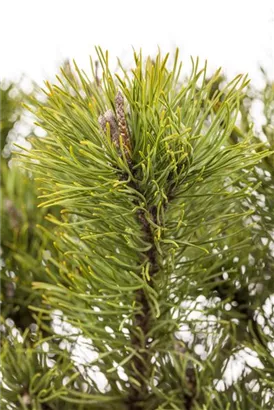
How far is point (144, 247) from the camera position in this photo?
0.79ft

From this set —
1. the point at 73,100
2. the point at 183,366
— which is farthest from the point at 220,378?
the point at 73,100

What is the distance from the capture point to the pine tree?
0.21 meters

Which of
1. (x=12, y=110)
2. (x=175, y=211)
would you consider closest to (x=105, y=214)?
(x=175, y=211)

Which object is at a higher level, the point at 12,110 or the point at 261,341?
the point at 12,110

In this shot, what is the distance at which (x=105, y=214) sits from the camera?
232 millimetres

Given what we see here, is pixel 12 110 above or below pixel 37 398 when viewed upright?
above

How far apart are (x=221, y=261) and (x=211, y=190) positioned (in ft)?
0.10

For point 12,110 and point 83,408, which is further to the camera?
point 12,110

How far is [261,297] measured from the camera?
11.1 inches

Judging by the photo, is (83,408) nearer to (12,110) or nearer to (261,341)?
(261,341)

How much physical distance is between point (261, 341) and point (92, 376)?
72mm

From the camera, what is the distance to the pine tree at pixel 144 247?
0.70 ft

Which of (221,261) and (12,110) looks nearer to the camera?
(221,261)

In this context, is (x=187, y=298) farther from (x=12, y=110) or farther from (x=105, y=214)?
(x=12, y=110)
